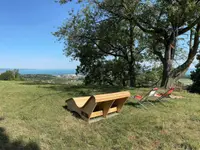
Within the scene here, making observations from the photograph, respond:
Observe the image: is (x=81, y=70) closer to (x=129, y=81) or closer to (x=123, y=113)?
(x=129, y=81)

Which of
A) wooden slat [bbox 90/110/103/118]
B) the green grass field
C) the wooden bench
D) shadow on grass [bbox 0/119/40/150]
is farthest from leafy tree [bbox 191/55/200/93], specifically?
shadow on grass [bbox 0/119/40/150]

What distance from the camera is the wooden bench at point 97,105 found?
4.97 meters

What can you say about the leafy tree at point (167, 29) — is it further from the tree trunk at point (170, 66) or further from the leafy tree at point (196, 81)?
the leafy tree at point (196, 81)

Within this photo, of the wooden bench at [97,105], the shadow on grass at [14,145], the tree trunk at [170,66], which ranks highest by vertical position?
the tree trunk at [170,66]

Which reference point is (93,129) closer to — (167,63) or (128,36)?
(167,63)

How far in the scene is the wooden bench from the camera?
4.97 m

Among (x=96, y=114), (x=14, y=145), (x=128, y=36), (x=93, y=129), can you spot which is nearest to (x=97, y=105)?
(x=96, y=114)

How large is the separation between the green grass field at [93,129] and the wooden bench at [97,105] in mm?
226

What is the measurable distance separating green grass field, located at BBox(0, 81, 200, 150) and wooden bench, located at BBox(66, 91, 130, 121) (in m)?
0.23

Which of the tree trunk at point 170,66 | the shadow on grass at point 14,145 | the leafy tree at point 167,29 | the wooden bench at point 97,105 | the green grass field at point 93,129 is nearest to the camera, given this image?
the shadow on grass at point 14,145

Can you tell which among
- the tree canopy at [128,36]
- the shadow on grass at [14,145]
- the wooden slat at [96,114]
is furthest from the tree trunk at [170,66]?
the shadow on grass at [14,145]

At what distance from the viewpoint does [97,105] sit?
222 inches

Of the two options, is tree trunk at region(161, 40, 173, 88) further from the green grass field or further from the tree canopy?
the green grass field

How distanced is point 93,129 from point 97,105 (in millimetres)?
950
